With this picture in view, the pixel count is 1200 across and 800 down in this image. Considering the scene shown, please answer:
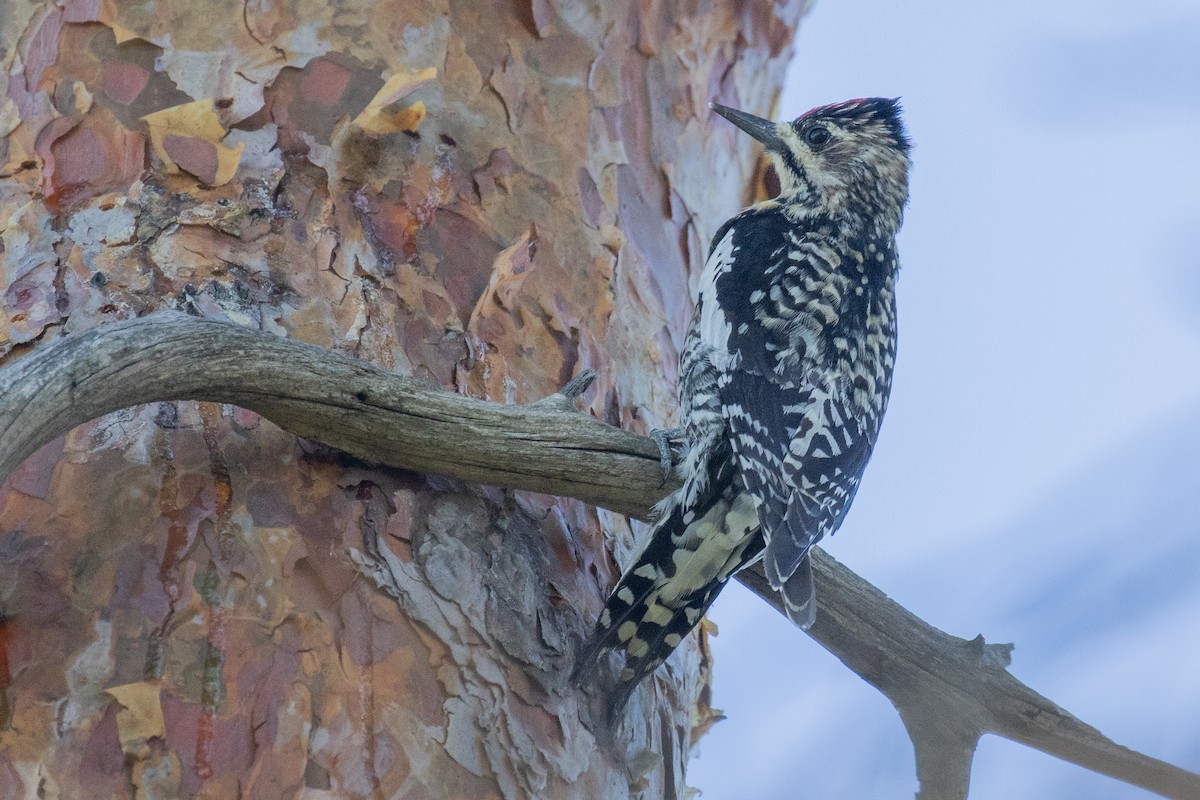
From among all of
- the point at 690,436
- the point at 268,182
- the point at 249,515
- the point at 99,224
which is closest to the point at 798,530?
the point at 690,436

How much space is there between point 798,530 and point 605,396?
0.58 meters

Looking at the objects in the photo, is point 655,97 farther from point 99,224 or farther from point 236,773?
point 236,773

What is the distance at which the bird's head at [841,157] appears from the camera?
3.75 m

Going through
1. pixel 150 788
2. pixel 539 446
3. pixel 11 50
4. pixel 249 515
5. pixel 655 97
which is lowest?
pixel 150 788

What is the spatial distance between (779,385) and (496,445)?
1.01 m

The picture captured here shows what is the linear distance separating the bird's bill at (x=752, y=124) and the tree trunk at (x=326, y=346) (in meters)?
0.54

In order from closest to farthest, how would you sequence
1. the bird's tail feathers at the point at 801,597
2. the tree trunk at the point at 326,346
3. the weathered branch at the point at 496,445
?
the weathered branch at the point at 496,445, the tree trunk at the point at 326,346, the bird's tail feathers at the point at 801,597

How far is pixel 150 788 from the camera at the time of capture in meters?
1.77

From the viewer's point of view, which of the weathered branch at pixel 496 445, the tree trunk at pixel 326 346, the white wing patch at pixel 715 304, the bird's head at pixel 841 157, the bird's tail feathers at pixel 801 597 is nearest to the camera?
the weathered branch at pixel 496 445

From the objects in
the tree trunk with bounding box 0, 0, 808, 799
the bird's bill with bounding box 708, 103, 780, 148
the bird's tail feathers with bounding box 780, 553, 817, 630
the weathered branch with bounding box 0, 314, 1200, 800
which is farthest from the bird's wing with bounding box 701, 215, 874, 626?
the bird's bill with bounding box 708, 103, 780, 148

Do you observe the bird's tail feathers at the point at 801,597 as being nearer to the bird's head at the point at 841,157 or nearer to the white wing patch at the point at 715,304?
the white wing patch at the point at 715,304

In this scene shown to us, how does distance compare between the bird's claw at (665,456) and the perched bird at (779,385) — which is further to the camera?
the perched bird at (779,385)

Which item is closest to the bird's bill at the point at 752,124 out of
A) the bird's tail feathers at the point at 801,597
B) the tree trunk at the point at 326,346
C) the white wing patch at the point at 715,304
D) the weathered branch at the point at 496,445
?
the white wing patch at the point at 715,304

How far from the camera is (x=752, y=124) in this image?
3.75 meters
